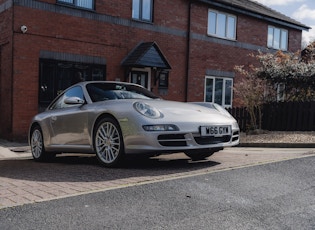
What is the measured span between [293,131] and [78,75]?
6.65 meters

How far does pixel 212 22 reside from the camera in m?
17.0

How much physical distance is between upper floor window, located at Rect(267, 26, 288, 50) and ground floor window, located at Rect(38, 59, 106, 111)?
11147 mm

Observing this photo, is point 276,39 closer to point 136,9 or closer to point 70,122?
point 136,9

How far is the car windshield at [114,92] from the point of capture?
6.12 meters

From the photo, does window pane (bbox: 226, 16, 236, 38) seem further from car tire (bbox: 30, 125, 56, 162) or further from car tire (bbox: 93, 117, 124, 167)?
car tire (bbox: 93, 117, 124, 167)

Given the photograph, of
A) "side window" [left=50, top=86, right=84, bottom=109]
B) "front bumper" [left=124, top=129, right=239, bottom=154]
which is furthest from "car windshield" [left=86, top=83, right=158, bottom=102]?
"front bumper" [left=124, top=129, right=239, bottom=154]

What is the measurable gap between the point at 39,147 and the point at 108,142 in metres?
2.24

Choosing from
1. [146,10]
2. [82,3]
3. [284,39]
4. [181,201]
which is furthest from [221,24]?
[181,201]

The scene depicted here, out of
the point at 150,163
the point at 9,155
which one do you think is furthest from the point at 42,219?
the point at 9,155

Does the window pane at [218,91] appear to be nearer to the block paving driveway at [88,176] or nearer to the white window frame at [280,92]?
the white window frame at [280,92]

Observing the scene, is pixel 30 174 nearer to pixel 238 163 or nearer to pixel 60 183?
pixel 60 183

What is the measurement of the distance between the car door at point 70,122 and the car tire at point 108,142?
356mm

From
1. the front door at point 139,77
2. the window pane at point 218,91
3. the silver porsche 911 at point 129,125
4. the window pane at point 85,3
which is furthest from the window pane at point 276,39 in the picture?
the silver porsche 911 at point 129,125

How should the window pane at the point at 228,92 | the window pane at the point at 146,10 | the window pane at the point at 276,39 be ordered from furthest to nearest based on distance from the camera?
1. the window pane at the point at 276,39
2. the window pane at the point at 228,92
3. the window pane at the point at 146,10
